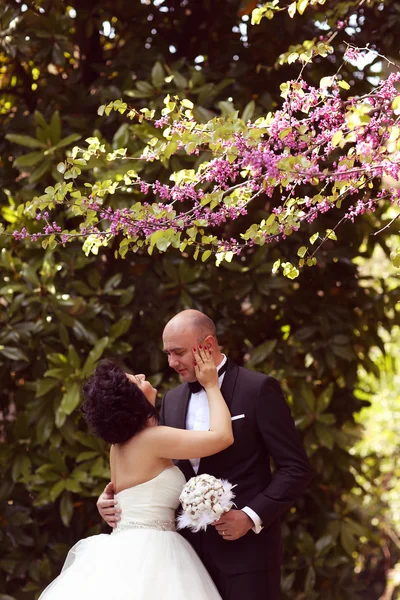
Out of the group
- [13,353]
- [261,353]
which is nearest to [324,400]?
[261,353]

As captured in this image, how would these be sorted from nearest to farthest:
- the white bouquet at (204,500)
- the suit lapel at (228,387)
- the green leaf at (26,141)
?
the white bouquet at (204,500) → the suit lapel at (228,387) → the green leaf at (26,141)

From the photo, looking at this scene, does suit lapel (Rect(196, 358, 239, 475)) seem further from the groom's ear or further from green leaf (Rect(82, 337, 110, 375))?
green leaf (Rect(82, 337, 110, 375))

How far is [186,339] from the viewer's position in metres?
2.82

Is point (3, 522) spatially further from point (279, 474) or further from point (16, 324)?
point (279, 474)

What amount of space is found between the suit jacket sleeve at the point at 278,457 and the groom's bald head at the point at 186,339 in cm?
26

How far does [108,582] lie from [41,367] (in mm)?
2062

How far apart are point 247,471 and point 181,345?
49cm

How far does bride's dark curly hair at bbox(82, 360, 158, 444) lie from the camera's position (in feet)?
9.04

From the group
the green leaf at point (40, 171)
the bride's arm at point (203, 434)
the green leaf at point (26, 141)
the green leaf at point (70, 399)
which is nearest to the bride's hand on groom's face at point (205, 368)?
the bride's arm at point (203, 434)

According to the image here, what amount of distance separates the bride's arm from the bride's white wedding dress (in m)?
0.15

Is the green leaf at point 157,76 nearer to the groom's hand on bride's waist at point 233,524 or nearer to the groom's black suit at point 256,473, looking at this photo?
the groom's black suit at point 256,473

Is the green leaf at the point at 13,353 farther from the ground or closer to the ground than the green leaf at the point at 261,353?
farther from the ground

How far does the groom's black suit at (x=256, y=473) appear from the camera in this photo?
2740 millimetres

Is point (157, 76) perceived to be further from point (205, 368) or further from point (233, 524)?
→ point (233, 524)
